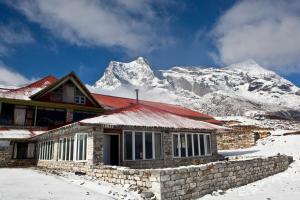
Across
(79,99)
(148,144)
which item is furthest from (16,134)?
(148,144)

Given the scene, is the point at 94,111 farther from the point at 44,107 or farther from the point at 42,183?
the point at 42,183

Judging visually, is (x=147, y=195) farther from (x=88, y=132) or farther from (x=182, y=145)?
(x=182, y=145)

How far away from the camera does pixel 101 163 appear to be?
612 inches

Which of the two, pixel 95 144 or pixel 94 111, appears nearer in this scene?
pixel 95 144

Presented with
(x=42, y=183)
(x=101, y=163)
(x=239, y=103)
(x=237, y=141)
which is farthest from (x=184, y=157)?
(x=239, y=103)

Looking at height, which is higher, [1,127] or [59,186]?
[1,127]

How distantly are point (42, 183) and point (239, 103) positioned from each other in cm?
14598

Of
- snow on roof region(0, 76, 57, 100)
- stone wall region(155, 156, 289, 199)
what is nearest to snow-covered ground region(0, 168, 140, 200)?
stone wall region(155, 156, 289, 199)

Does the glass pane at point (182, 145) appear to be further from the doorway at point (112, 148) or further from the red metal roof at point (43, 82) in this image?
the red metal roof at point (43, 82)

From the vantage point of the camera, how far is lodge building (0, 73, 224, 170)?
16812 millimetres

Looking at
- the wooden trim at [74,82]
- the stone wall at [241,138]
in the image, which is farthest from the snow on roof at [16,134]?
the stone wall at [241,138]

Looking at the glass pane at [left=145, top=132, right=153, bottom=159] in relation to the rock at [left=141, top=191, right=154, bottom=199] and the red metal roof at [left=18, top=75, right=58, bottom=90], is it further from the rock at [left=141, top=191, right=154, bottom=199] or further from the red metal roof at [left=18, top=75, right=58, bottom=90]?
the red metal roof at [left=18, top=75, right=58, bottom=90]

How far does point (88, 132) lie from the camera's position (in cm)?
1633

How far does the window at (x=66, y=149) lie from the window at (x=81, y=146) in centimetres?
92
